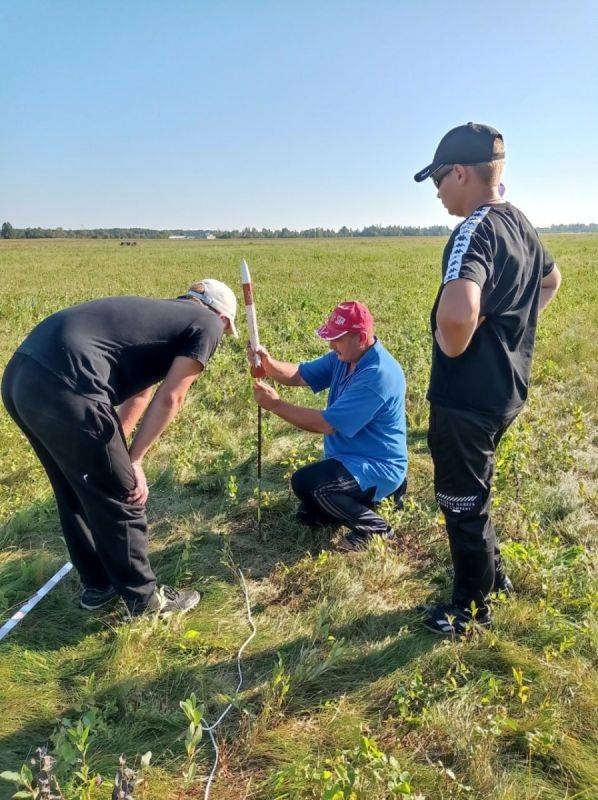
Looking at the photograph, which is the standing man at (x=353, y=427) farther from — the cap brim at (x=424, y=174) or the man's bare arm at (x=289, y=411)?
the cap brim at (x=424, y=174)

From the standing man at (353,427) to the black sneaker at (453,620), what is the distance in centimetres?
79

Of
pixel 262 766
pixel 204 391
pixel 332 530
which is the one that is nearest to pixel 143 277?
pixel 204 391

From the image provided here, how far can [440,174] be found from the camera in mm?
2625

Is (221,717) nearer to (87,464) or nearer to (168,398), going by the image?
(87,464)

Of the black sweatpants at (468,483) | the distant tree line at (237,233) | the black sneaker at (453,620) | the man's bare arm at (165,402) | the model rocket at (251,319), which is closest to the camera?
the black sweatpants at (468,483)

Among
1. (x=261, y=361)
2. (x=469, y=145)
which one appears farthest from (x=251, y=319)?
(x=469, y=145)

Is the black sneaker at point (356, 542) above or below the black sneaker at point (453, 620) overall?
above

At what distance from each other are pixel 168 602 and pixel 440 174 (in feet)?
8.90

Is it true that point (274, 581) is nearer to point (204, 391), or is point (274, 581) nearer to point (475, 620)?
point (475, 620)

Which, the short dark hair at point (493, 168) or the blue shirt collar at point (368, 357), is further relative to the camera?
the blue shirt collar at point (368, 357)

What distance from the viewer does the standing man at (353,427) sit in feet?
11.9

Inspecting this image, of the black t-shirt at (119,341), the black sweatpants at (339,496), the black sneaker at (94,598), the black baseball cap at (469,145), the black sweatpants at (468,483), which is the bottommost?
the black sneaker at (94,598)

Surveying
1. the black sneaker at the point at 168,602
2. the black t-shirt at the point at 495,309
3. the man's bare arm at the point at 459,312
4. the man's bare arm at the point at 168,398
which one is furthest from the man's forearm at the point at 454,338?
the black sneaker at the point at 168,602

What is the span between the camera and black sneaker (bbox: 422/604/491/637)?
117 inches
